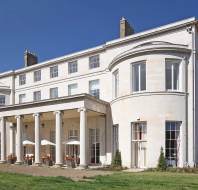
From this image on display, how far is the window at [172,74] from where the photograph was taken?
90.9 feet

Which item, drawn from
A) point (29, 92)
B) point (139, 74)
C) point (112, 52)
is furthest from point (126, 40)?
point (29, 92)

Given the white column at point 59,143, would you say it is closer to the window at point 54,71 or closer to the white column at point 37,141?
the white column at point 37,141

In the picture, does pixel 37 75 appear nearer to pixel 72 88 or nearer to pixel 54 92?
pixel 54 92

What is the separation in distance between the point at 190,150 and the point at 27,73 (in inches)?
903

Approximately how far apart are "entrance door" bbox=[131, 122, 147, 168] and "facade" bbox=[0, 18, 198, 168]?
7 cm

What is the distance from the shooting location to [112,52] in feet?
110

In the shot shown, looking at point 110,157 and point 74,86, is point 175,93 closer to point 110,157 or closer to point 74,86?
point 110,157

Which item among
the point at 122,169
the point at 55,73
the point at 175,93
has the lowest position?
the point at 122,169

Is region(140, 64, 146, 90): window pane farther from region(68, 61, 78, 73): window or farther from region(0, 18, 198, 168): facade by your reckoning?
region(68, 61, 78, 73): window

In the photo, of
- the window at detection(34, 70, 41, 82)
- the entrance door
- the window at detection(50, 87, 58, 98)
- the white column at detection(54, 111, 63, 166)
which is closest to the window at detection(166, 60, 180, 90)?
the entrance door

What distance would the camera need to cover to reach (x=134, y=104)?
2825cm

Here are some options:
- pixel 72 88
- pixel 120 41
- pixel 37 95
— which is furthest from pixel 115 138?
pixel 37 95

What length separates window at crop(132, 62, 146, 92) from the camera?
1117 inches

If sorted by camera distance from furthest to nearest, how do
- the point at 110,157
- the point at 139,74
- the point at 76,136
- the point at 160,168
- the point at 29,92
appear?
the point at 29,92
the point at 76,136
the point at 110,157
the point at 139,74
the point at 160,168
